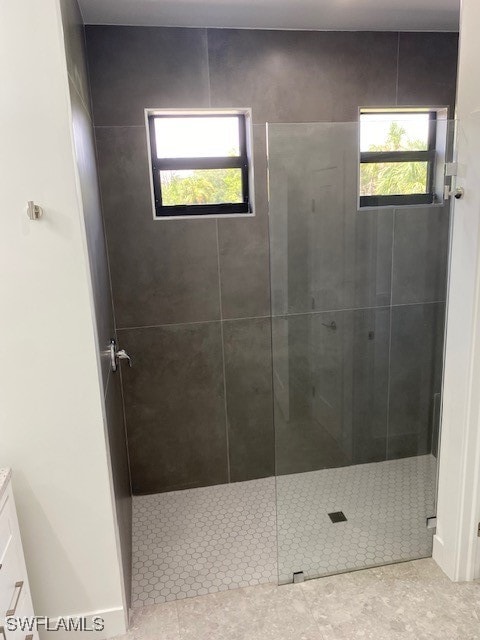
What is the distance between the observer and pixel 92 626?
5.82ft

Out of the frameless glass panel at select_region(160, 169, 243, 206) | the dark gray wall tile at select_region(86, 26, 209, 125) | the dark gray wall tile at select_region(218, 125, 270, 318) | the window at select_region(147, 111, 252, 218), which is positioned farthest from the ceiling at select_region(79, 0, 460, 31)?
the frameless glass panel at select_region(160, 169, 243, 206)

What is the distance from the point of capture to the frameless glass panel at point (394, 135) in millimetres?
2041

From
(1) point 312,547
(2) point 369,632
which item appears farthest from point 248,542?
(2) point 369,632

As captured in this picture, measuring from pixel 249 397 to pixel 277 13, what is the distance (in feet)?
6.68

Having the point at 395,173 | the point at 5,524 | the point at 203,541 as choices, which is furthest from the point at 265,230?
the point at 5,524

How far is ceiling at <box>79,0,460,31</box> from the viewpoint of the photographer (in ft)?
6.66

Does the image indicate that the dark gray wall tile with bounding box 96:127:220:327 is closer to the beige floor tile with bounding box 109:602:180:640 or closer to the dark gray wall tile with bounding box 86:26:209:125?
the dark gray wall tile with bounding box 86:26:209:125

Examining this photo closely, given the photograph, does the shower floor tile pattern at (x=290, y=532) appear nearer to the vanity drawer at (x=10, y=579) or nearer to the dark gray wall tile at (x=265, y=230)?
the dark gray wall tile at (x=265, y=230)

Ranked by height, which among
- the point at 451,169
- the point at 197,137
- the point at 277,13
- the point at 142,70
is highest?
the point at 277,13

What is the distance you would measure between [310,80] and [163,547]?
258 cm

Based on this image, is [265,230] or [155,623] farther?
[265,230]

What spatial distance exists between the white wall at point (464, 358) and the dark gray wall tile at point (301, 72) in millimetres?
819

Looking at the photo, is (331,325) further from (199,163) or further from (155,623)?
(155,623)

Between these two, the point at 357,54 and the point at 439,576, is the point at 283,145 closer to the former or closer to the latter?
the point at 357,54
